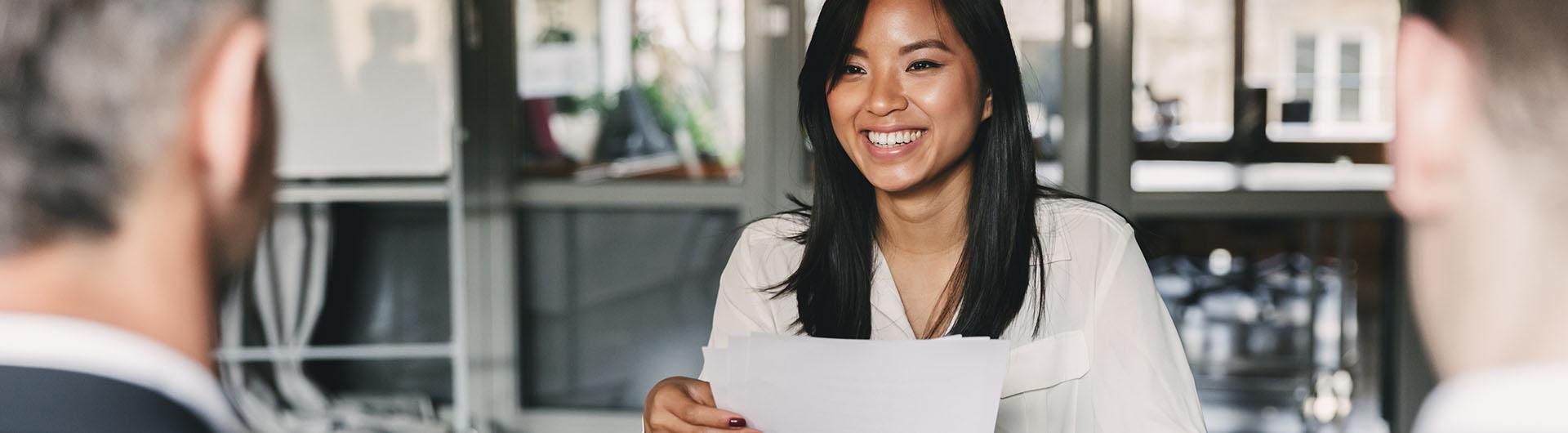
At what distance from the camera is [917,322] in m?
1.25

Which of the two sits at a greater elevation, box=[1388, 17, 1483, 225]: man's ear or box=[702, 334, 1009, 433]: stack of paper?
box=[1388, 17, 1483, 225]: man's ear

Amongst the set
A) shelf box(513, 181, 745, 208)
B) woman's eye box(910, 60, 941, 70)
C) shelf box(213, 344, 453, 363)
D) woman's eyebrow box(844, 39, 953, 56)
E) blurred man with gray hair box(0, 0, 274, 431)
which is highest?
woman's eyebrow box(844, 39, 953, 56)

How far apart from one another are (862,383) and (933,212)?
365mm

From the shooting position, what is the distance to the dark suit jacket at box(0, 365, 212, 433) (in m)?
0.34

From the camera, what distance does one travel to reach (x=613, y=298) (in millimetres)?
3180

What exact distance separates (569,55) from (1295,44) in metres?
Answer: 1.90

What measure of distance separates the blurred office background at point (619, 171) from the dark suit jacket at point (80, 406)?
2480mm

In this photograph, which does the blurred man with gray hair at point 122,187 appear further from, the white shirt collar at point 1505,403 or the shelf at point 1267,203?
the shelf at point 1267,203

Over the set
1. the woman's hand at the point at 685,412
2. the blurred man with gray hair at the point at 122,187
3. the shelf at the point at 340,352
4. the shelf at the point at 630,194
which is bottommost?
the shelf at the point at 340,352

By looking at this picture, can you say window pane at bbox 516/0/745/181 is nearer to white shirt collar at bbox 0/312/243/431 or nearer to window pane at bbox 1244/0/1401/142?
window pane at bbox 1244/0/1401/142

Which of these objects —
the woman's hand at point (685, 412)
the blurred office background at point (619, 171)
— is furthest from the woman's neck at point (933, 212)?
the blurred office background at point (619, 171)

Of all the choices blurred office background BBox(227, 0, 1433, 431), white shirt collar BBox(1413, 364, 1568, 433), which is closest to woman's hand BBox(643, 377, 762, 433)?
white shirt collar BBox(1413, 364, 1568, 433)

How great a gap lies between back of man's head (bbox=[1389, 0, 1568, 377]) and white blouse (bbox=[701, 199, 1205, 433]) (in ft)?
0.95

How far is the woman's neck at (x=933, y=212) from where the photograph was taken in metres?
1.24
